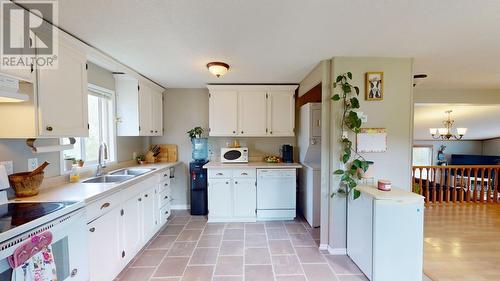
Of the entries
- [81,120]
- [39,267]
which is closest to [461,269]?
[39,267]

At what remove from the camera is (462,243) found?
2.80 m

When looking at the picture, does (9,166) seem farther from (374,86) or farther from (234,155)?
(374,86)

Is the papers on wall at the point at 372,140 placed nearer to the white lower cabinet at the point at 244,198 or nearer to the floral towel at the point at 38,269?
the white lower cabinet at the point at 244,198

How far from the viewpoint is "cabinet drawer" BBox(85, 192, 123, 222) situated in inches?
68.1

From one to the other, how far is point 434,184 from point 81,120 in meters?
6.33

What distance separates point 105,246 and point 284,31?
8.39 feet

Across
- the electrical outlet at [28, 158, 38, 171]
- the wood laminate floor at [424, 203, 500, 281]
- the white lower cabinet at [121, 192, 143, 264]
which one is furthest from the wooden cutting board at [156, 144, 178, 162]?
the wood laminate floor at [424, 203, 500, 281]

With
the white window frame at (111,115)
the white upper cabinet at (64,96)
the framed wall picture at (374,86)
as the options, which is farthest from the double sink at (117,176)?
the framed wall picture at (374,86)

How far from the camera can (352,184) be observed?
2346mm

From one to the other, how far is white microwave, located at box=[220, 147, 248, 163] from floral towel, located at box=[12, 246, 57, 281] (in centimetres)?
267

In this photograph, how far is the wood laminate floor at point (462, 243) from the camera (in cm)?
221

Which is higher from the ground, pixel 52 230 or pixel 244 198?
pixel 52 230

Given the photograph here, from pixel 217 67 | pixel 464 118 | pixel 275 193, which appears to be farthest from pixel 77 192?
pixel 464 118

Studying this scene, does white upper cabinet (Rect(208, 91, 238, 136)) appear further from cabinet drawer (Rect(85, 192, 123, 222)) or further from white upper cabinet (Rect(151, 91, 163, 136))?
cabinet drawer (Rect(85, 192, 123, 222))
